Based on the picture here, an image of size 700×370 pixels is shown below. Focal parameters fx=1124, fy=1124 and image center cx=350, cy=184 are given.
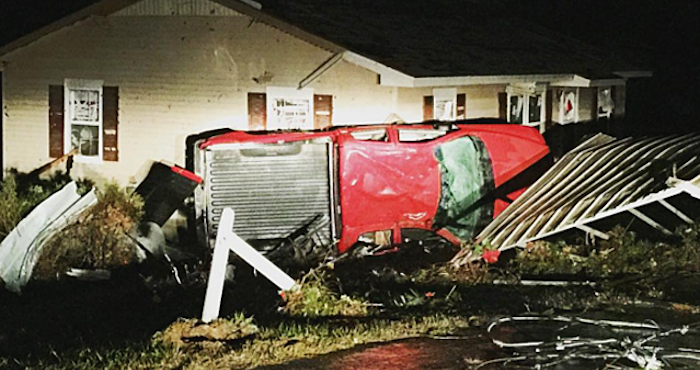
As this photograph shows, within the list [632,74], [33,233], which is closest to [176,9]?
[33,233]

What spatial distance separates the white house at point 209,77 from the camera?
15789 millimetres

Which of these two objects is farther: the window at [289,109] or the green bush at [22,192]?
the window at [289,109]

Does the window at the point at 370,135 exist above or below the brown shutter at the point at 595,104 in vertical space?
below

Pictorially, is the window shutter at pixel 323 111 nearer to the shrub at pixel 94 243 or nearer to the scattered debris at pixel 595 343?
the shrub at pixel 94 243

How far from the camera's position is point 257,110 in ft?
52.6

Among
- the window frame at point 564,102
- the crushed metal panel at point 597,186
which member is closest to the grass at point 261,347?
the crushed metal panel at point 597,186

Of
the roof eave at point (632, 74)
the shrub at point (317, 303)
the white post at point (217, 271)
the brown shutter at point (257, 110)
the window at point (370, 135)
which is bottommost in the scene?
the shrub at point (317, 303)

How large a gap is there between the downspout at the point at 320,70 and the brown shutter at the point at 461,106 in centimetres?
243

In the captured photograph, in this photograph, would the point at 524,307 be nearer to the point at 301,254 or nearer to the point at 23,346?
the point at 301,254

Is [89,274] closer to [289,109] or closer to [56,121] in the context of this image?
[289,109]

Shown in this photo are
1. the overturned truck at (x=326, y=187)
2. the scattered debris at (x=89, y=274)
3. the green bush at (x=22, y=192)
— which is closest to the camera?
A: the scattered debris at (x=89, y=274)

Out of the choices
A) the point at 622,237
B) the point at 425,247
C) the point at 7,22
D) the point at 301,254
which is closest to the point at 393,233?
the point at 425,247

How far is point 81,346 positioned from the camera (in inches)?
374

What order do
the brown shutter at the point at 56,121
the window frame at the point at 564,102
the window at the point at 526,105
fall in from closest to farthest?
1. the brown shutter at the point at 56,121
2. the window at the point at 526,105
3. the window frame at the point at 564,102
